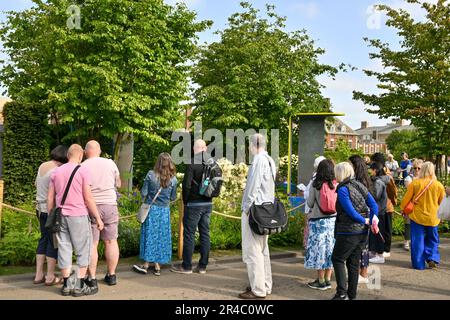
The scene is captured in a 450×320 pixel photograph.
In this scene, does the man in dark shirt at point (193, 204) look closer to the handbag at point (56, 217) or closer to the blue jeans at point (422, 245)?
the handbag at point (56, 217)

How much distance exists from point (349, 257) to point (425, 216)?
287 centimetres

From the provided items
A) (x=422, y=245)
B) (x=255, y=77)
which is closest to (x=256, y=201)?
(x=422, y=245)

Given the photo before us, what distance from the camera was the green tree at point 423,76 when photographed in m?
20.2

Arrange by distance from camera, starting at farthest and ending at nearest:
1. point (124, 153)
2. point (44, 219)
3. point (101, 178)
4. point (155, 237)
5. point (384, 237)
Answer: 1. point (124, 153)
2. point (384, 237)
3. point (155, 237)
4. point (44, 219)
5. point (101, 178)

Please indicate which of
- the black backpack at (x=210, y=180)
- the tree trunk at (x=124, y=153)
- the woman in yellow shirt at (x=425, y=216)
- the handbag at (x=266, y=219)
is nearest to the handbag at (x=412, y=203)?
the woman in yellow shirt at (x=425, y=216)

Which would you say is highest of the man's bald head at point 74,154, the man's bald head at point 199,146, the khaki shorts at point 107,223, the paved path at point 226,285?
the man's bald head at point 199,146

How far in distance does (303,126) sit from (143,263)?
6410 mm

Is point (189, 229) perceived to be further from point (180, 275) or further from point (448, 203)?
point (448, 203)

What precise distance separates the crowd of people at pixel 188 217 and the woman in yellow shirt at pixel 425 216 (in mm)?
154

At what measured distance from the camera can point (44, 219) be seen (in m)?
6.50

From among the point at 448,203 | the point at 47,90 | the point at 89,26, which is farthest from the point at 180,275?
the point at 89,26

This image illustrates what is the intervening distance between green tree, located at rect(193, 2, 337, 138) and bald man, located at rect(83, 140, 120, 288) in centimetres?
1594

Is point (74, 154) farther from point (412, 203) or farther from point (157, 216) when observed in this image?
point (412, 203)

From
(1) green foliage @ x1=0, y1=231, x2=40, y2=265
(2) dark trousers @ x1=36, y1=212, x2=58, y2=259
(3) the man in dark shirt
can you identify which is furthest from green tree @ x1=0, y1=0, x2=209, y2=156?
(2) dark trousers @ x1=36, y1=212, x2=58, y2=259
